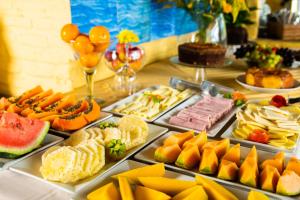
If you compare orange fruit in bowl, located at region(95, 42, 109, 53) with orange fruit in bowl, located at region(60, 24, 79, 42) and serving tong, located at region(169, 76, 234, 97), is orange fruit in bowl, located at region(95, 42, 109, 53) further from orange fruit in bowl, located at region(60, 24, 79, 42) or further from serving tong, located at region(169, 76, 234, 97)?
serving tong, located at region(169, 76, 234, 97)

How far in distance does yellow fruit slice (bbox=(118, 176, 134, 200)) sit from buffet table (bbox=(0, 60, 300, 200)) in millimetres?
128

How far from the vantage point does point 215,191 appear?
723 mm

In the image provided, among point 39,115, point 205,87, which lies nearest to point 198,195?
point 39,115

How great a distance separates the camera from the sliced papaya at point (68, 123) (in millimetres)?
1100

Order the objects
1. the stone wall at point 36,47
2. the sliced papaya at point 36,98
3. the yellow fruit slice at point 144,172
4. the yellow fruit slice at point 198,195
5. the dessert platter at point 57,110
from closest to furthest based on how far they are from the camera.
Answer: the yellow fruit slice at point 198,195 → the yellow fruit slice at point 144,172 → the dessert platter at point 57,110 → the sliced papaya at point 36,98 → the stone wall at point 36,47

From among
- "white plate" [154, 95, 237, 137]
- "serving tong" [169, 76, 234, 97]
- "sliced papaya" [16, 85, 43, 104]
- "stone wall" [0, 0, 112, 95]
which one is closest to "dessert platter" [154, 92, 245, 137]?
"white plate" [154, 95, 237, 137]

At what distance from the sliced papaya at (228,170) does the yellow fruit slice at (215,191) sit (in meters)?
0.06

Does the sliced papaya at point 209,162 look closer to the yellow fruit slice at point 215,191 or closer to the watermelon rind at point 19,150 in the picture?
the yellow fruit slice at point 215,191

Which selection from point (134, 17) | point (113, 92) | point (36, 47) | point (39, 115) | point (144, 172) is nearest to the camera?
point (144, 172)

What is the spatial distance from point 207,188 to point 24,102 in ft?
2.55

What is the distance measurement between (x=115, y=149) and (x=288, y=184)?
1.35 ft

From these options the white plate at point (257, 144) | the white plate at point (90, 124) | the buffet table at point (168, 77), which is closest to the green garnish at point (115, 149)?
the white plate at point (90, 124)

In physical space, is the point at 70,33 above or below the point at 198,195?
above

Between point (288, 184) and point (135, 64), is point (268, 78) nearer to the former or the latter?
point (135, 64)
